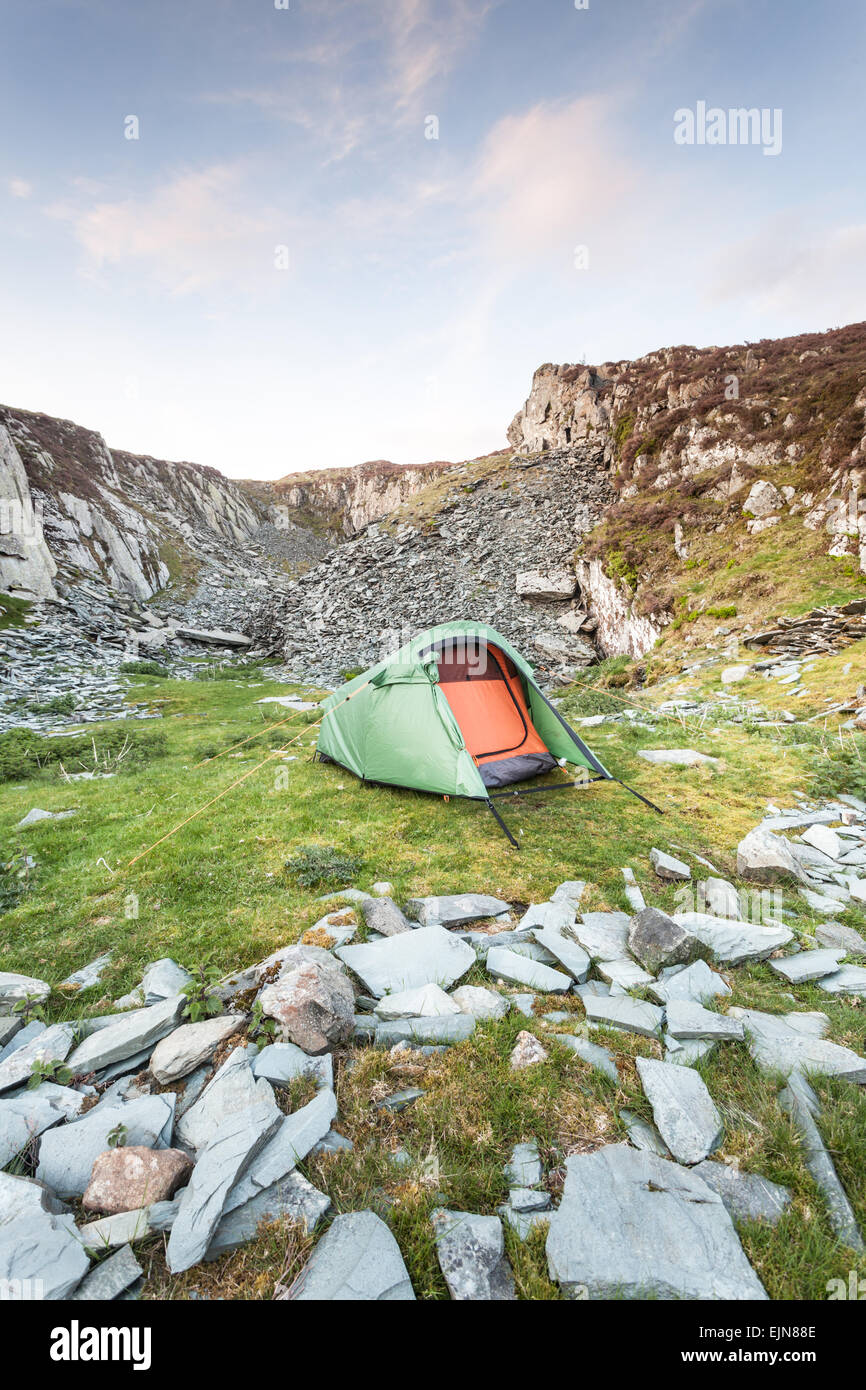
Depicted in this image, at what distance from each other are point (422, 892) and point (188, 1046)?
9.10ft

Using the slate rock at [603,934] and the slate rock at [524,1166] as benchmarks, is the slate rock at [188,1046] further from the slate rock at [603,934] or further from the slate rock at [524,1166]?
the slate rock at [603,934]

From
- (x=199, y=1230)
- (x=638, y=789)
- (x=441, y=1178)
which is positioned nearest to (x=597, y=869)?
(x=638, y=789)

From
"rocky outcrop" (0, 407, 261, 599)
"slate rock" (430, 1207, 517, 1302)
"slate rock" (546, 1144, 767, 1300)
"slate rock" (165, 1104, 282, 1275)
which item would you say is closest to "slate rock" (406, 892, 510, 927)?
"slate rock" (165, 1104, 282, 1275)

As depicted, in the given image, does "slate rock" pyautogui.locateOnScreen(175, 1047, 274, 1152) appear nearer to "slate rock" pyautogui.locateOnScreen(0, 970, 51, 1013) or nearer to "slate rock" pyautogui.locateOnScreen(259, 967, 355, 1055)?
"slate rock" pyautogui.locateOnScreen(259, 967, 355, 1055)

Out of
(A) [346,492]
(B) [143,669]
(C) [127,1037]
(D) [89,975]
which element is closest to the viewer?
(C) [127,1037]

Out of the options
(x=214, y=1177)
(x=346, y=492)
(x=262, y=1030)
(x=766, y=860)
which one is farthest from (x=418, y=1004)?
(x=346, y=492)

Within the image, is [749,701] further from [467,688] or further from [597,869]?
[597,869]

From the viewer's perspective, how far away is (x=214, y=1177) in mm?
2359

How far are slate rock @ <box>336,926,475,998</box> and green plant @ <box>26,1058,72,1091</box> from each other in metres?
1.91

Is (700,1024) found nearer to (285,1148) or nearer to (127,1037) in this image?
(285,1148)

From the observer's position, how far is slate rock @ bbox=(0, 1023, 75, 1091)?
3.16 meters

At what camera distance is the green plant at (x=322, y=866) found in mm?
5840

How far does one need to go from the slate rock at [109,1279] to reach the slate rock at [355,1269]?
0.64 meters
